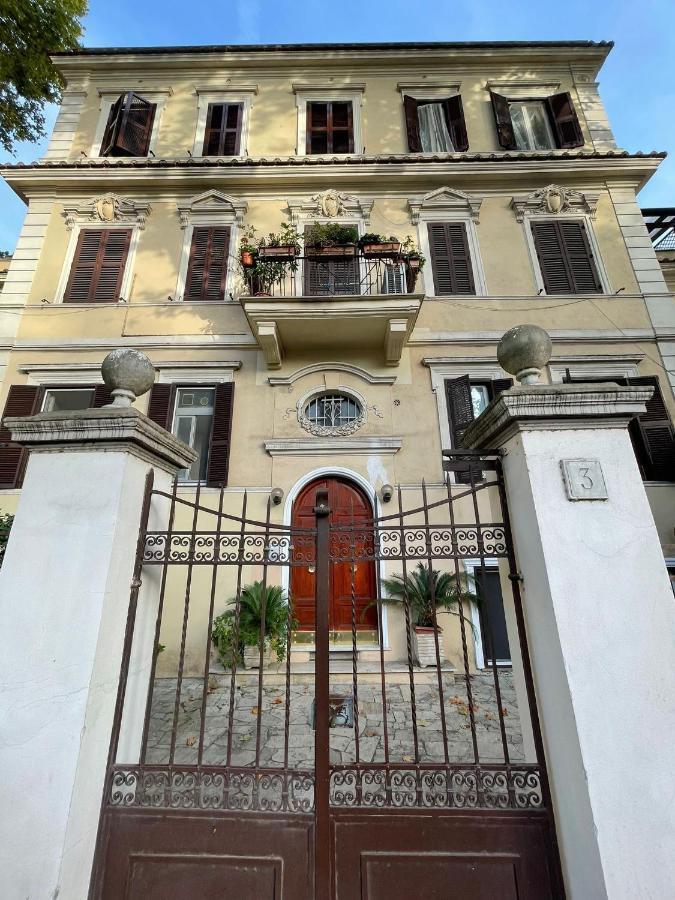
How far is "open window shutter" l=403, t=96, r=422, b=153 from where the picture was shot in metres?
9.71

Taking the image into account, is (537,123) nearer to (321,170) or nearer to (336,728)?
(321,170)

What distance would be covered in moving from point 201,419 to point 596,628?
7.16 meters

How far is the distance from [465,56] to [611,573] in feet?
43.2

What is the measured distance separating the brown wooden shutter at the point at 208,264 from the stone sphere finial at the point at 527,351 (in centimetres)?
718

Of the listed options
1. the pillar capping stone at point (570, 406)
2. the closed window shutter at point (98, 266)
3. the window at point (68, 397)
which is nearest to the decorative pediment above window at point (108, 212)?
the closed window shutter at point (98, 266)

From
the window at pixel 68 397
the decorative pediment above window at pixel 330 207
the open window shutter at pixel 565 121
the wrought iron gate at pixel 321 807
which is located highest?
the open window shutter at pixel 565 121

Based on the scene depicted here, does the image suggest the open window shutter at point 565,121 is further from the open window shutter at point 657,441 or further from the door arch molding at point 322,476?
the door arch molding at point 322,476

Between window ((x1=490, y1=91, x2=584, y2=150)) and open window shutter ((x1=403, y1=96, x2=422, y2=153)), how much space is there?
1815 mm

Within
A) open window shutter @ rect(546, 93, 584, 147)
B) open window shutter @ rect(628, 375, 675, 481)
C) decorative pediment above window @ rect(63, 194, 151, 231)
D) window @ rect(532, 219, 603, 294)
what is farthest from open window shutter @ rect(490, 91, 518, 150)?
decorative pediment above window @ rect(63, 194, 151, 231)

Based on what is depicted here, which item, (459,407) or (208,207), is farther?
(208,207)

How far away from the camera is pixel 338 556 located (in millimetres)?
2607

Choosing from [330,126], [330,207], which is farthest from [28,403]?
[330,126]

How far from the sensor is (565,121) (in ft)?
32.2

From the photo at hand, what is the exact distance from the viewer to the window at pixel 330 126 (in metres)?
10.0
